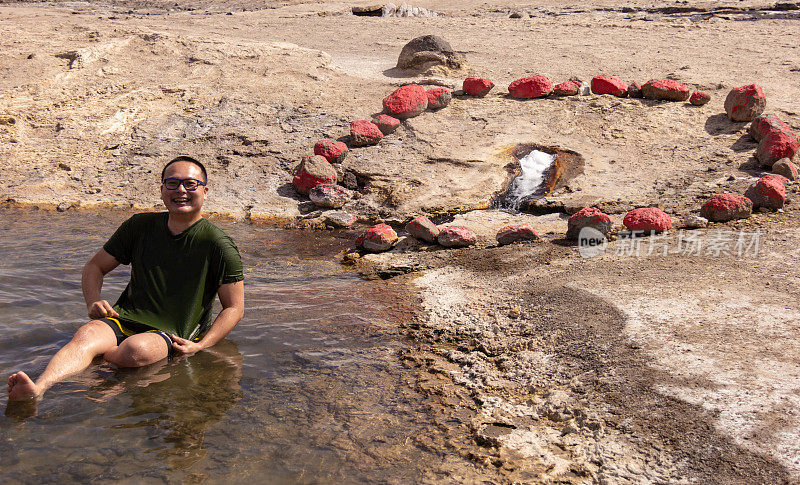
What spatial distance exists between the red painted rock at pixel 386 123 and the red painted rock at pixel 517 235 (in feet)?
9.38

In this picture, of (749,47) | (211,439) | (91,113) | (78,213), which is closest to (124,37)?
(91,113)

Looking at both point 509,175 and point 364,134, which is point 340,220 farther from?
point 509,175

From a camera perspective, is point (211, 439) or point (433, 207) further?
point (433, 207)

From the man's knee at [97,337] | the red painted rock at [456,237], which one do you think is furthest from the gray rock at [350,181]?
the man's knee at [97,337]

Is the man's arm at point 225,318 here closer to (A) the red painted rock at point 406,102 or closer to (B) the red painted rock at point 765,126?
(A) the red painted rock at point 406,102

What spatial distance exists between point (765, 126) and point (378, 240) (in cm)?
429

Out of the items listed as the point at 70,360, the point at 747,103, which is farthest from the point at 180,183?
the point at 747,103

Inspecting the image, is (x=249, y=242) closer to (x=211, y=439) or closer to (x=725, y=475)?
(x=211, y=439)

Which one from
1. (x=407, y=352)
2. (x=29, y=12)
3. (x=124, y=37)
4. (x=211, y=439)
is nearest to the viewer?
(x=211, y=439)

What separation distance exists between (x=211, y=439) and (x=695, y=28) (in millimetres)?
11707

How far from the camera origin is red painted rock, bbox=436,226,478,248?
5.78 meters

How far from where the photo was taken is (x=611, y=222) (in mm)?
5539

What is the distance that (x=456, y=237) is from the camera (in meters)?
5.77

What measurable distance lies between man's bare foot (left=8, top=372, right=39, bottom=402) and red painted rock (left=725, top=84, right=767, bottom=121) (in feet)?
24.3
